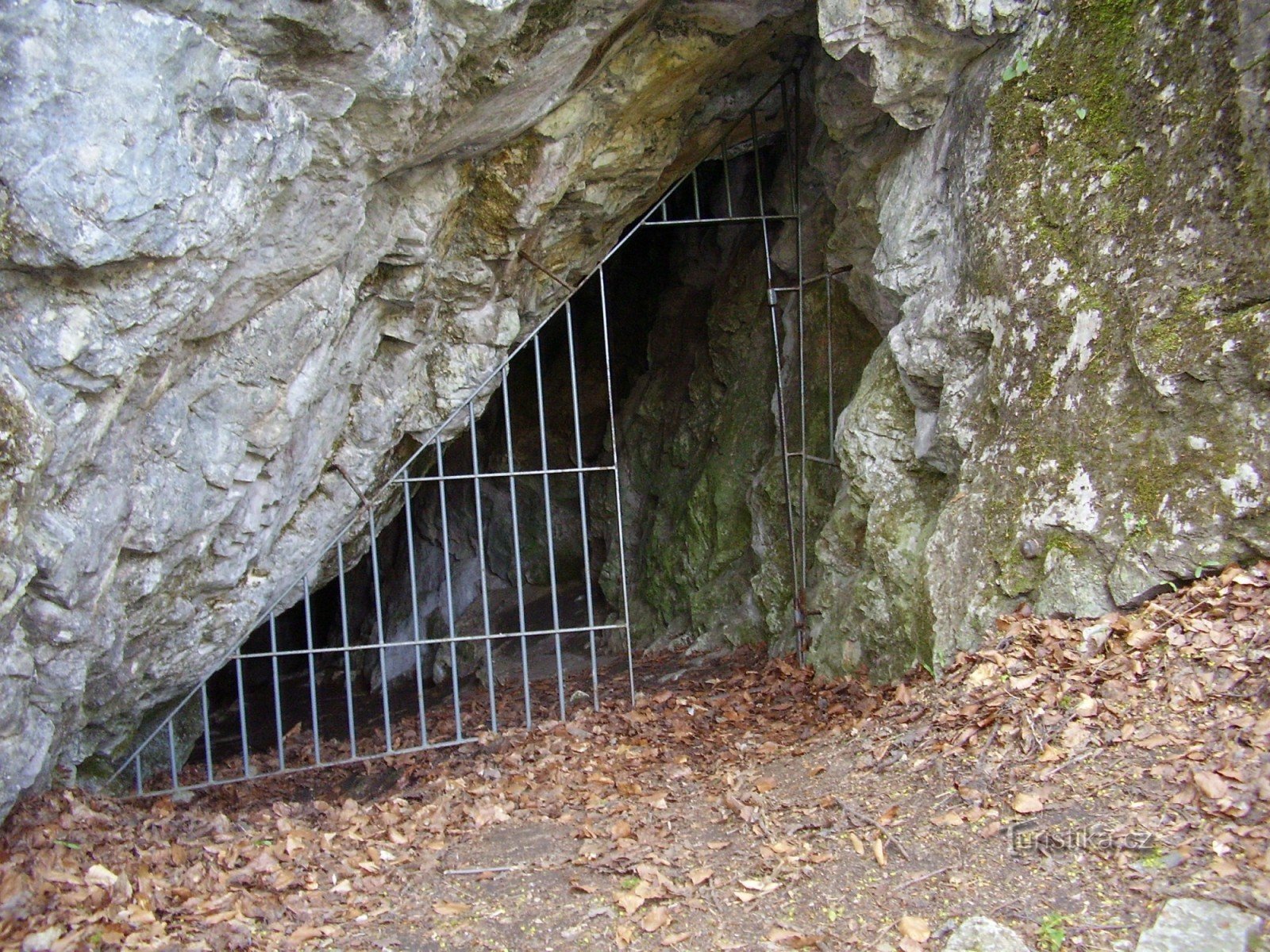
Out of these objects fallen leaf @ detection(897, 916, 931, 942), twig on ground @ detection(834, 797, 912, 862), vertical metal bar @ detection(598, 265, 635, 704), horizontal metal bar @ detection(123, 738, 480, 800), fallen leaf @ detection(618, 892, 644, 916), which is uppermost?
vertical metal bar @ detection(598, 265, 635, 704)

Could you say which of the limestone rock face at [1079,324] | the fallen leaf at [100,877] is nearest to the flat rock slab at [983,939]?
the limestone rock face at [1079,324]

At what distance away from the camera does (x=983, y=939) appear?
7.95 feet

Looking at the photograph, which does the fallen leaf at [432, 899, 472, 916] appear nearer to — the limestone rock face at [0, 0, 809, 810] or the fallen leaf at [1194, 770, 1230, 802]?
the limestone rock face at [0, 0, 809, 810]

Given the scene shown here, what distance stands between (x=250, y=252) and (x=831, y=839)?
287cm

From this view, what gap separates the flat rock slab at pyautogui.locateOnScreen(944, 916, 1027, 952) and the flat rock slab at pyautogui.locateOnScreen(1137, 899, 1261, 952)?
11.3 inches

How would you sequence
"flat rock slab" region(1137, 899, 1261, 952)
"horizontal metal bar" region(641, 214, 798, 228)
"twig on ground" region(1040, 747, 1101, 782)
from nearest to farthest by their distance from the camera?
"flat rock slab" region(1137, 899, 1261, 952), "twig on ground" region(1040, 747, 1101, 782), "horizontal metal bar" region(641, 214, 798, 228)

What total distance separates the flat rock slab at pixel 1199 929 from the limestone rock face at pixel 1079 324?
135 centimetres

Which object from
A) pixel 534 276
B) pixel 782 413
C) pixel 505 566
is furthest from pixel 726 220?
pixel 505 566

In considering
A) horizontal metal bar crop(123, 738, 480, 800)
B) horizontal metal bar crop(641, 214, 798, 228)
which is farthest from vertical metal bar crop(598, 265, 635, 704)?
horizontal metal bar crop(123, 738, 480, 800)

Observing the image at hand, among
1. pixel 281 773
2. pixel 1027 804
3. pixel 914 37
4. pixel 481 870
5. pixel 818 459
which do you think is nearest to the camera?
pixel 1027 804

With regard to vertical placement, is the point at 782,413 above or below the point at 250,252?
below

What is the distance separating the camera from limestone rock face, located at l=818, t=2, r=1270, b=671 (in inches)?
128

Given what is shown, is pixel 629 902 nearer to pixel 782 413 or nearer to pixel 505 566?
pixel 782 413

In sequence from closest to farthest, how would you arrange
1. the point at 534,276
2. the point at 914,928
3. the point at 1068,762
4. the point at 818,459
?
the point at 914,928
the point at 1068,762
the point at 534,276
the point at 818,459
